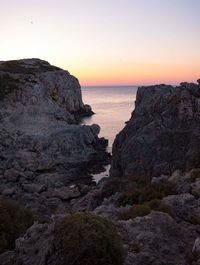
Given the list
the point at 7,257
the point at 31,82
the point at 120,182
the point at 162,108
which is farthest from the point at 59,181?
the point at 31,82

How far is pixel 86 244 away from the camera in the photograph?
923cm

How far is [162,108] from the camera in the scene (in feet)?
141

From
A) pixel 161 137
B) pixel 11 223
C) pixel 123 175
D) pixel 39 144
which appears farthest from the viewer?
pixel 39 144

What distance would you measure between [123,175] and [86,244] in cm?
3003

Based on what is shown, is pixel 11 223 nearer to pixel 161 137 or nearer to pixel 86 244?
pixel 86 244

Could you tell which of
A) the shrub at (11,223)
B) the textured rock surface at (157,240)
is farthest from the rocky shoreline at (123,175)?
the shrub at (11,223)

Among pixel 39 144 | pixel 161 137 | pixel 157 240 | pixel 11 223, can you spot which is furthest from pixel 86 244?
pixel 39 144

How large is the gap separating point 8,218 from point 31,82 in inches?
3250

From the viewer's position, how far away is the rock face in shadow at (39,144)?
40625mm

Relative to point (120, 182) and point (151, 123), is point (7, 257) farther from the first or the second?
point (151, 123)

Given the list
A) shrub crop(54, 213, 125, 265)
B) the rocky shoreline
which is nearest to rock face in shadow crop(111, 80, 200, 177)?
the rocky shoreline

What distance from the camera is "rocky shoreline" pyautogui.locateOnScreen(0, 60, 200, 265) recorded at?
35.3 ft

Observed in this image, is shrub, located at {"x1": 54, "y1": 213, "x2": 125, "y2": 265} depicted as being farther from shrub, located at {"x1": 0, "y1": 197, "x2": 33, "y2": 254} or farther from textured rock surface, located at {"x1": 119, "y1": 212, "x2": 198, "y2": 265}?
shrub, located at {"x1": 0, "y1": 197, "x2": 33, "y2": 254}

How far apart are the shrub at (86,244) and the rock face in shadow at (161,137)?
87.9ft
